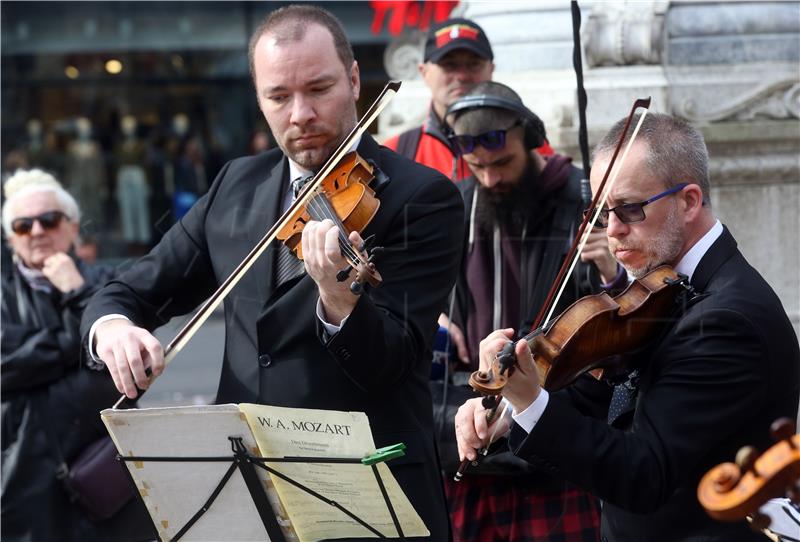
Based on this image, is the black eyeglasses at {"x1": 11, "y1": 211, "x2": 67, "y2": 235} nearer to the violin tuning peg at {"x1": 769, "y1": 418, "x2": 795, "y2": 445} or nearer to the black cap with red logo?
the black cap with red logo

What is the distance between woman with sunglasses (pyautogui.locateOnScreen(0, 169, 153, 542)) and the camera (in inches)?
176

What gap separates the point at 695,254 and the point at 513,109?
1437 millimetres

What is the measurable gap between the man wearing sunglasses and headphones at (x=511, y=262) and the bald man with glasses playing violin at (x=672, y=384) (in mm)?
1102

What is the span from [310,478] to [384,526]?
0.18 meters

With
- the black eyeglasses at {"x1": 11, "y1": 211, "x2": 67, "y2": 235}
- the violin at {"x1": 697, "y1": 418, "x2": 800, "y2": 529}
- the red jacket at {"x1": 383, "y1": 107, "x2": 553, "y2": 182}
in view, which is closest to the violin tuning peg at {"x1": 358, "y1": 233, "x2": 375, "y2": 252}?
the violin at {"x1": 697, "y1": 418, "x2": 800, "y2": 529}

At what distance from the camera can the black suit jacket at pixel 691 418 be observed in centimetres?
237

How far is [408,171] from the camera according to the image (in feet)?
9.41

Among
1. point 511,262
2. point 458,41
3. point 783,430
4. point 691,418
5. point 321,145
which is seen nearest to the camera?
point 783,430

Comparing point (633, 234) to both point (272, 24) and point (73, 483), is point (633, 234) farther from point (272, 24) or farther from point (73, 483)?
point (73, 483)

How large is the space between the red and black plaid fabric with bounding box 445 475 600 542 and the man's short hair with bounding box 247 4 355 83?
1441 millimetres

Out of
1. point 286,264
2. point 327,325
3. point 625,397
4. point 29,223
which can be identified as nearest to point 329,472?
point 327,325

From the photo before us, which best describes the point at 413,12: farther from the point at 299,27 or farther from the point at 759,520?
the point at 759,520

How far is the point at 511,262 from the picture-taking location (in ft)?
12.8

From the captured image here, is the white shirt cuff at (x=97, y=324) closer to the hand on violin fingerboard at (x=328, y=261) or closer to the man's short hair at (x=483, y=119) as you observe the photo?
the hand on violin fingerboard at (x=328, y=261)
